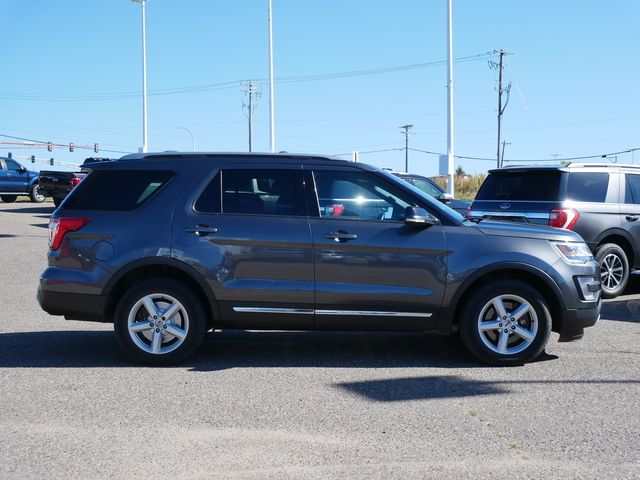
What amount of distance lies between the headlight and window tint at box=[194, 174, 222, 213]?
3075 mm

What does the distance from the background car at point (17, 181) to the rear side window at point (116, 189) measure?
94.2 ft

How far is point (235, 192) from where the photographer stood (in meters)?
6.97

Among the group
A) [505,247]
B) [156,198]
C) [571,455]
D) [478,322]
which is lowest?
[571,455]

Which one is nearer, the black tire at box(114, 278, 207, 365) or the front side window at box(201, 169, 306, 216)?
the black tire at box(114, 278, 207, 365)

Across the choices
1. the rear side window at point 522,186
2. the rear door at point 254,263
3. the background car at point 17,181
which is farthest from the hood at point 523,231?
the background car at point 17,181

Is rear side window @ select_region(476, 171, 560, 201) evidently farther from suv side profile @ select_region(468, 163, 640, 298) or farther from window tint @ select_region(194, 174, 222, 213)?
window tint @ select_region(194, 174, 222, 213)

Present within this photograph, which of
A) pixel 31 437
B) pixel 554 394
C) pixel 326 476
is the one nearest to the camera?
pixel 326 476

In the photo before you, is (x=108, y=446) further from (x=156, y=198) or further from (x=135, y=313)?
(x=156, y=198)

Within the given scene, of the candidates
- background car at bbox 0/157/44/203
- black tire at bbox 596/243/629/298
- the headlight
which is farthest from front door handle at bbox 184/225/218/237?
background car at bbox 0/157/44/203

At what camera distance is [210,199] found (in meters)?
6.95

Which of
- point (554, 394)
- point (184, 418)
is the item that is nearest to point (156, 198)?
point (184, 418)

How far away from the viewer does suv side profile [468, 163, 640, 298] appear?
34.9 feet

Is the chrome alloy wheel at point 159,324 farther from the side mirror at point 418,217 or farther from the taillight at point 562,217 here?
the taillight at point 562,217

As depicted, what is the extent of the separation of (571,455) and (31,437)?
3378mm
